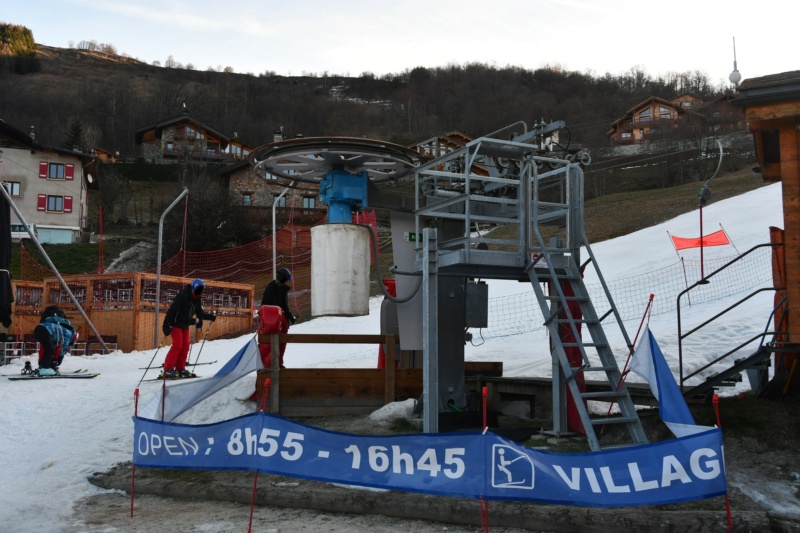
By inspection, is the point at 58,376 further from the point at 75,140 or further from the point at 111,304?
the point at 75,140

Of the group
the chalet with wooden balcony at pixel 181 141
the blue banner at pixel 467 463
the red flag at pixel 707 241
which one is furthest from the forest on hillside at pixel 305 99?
the blue banner at pixel 467 463

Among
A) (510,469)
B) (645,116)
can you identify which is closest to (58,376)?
(510,469)

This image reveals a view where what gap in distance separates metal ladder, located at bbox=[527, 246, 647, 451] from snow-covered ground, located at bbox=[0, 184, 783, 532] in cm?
397

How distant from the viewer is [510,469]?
231 inches

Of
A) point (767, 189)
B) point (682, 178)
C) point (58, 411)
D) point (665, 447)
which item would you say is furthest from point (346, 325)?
point (682, 178)

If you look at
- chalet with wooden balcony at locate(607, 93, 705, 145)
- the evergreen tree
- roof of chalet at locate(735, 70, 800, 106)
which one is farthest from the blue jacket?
chalet with wooden balcony at locate(607, 93, 705, 145)

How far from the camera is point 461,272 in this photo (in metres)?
9.45

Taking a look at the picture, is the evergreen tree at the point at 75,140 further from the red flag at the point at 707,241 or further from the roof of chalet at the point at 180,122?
the red flag at the point at 707,241

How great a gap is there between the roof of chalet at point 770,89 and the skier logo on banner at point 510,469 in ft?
14.6

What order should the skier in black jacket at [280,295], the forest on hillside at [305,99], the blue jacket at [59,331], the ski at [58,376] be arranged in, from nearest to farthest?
1. the skier in black jacket at [280,295]
2. the ski at [58,376]
3. the blue jacket at [59,331]
4. the forest on hillside at [305,99]

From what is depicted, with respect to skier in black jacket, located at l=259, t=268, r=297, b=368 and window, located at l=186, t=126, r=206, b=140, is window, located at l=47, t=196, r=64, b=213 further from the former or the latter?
skier in black jacket, located at l=259, t=268, r=297, b=368

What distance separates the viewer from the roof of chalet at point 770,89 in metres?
7.54

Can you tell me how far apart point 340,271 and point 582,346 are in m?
3.04

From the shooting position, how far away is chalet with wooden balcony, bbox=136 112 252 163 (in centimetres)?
7762
